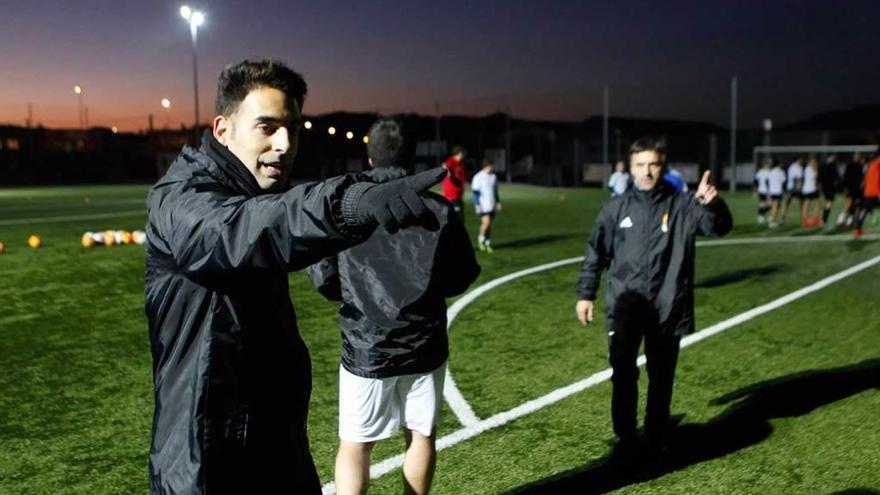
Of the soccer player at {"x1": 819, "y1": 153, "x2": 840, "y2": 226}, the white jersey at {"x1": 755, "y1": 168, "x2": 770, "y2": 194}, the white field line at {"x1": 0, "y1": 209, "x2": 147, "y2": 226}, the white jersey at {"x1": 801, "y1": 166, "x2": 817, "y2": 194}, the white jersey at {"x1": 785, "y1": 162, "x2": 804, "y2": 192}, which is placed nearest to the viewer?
the soccer player at {"x1": 819, "y1": 153, "x2": 840, "y2": 226}

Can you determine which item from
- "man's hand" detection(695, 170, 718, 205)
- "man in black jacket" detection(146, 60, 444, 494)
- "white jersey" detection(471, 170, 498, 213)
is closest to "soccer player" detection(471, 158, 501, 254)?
"white jersey" detection(471, 170, 498, 213)

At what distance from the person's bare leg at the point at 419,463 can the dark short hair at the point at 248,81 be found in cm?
196

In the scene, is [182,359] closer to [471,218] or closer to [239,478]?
[239,478]

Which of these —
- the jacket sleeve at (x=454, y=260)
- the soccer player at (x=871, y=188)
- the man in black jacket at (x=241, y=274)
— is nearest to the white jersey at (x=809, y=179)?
the soccer player at (x=871, y=188)

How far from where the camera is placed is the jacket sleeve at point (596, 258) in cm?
499

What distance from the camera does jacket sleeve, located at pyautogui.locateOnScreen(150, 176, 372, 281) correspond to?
1.61 metres

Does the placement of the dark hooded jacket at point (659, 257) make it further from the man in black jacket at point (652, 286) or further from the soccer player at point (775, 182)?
the soccer player at point (775, 182)

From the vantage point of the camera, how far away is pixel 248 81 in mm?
2053

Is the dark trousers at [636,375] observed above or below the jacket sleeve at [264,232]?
below

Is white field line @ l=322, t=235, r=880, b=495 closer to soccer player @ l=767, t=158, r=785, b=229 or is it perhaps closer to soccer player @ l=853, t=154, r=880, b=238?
soccer player @ l=853, t=154, r=880, b=238

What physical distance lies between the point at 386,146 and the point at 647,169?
2.01 metres

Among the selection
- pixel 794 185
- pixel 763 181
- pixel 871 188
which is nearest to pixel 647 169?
pixel 871 188

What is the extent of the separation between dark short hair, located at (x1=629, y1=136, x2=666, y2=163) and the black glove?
336 cm

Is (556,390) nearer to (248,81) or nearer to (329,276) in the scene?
(329,276)
